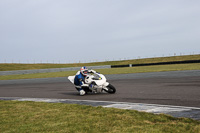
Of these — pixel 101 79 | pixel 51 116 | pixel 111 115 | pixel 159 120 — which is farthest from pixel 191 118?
pixel 101 79

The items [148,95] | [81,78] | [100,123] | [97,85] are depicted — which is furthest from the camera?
[81,78]

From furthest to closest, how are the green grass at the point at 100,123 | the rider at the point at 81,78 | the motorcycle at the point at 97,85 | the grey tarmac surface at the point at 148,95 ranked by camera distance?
the rider at the point at 81,78, the motorcycle at the point at 97,85, the grey tarmac surface at the point at 148,95, the green grass at the point at 100,123

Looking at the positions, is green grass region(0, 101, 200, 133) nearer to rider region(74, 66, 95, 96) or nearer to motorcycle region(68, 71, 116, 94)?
motorcycle region(68, 71, 116, 94)

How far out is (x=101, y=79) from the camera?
11.8 meters

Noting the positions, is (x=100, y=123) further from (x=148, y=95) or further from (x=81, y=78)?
(x=81, y=78)

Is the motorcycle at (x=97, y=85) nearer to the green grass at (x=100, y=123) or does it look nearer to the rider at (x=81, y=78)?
the rider at (x=81, y=78)

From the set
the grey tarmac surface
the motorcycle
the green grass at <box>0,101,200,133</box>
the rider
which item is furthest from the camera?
the rider

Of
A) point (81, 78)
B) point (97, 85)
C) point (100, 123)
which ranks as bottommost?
point (100, 123)

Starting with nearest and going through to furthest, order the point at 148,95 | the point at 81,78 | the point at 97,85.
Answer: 1. the point at 148,95
2. the point at 97,85
3. the point at 81,78

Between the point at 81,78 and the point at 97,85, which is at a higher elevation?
the point at 81,78

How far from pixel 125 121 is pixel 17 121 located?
110 inches

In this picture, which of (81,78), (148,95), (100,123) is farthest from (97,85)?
(100,123)

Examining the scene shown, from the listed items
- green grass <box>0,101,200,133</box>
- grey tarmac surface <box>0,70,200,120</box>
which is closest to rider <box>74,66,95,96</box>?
grey tarmac surface <box>0,70,200,120</box>

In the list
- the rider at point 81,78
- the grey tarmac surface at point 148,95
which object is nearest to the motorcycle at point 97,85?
the rider at point 81,78
